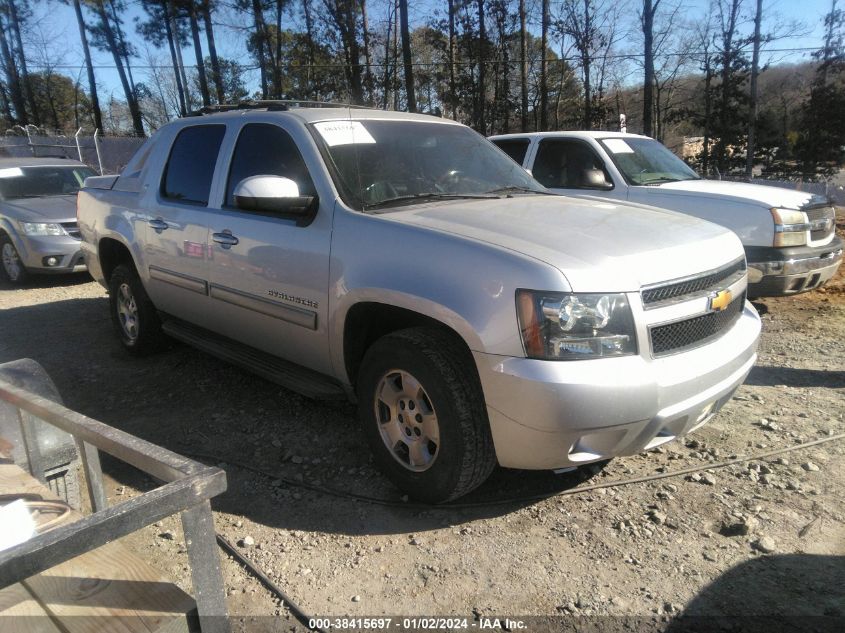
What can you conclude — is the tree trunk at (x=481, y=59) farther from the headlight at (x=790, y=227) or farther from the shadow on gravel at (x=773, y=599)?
the shadow on gravel at (x=773, y=599)

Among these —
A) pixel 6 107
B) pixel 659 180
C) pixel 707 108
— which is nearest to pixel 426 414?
pixel 659 180

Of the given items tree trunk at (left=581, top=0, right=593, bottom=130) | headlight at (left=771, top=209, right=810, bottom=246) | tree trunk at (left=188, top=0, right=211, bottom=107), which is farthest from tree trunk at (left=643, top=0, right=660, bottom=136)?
tree trunk at (left=188, top=0, right=211, bottom=107)

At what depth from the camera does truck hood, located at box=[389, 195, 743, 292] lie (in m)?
2.52

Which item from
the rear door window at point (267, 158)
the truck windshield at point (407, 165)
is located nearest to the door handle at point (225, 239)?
the rear door window at point (267, 158)

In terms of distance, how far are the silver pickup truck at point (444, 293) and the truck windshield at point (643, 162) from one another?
2815mm

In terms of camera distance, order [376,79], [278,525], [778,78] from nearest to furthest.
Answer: [278,525] < [778,78] < [376,79]

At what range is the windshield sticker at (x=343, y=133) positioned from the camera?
3568 mm

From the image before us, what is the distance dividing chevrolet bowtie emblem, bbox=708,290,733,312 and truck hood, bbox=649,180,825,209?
3.35 meters

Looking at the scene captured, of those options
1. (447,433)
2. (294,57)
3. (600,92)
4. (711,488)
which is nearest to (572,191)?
(711,488)

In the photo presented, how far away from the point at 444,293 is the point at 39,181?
932cm

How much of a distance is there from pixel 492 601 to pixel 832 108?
26813 mm

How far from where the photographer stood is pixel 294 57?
30.5 metres

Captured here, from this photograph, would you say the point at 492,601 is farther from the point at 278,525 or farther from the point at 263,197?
the point at 263,197

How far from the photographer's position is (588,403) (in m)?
2.40
